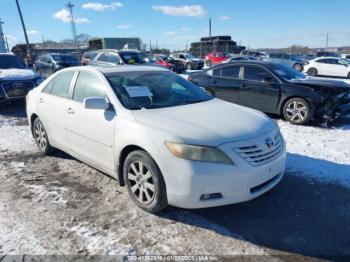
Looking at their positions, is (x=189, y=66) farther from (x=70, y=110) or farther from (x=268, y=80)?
(x=70, y=110)

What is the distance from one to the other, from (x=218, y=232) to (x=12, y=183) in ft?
10.0

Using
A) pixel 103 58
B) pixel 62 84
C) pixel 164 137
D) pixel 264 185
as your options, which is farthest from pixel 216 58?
pixel 164 137

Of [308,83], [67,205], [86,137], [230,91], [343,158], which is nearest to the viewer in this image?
[67,205]

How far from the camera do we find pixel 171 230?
314cm

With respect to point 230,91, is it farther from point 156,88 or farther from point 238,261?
point 238,261

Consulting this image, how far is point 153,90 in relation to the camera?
13.2 ft

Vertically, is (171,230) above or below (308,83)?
below

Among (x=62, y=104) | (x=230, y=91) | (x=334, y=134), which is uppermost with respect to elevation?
(x=62, y=104)

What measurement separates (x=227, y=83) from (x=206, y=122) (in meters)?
5.53

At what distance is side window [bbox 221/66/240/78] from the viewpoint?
8.47 meters

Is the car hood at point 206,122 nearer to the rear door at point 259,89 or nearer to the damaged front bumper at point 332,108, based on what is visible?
the damaged front bumper at point 332,108

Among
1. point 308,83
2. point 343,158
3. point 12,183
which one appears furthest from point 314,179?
point 12,183

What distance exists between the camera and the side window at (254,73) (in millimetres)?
7948

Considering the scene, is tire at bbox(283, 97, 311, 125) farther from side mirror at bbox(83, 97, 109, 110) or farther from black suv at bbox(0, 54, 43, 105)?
black suv at bbox(0, 54, 43, 105)
